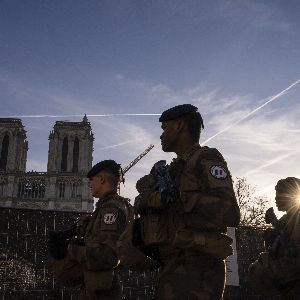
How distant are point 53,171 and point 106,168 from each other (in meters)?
80.2

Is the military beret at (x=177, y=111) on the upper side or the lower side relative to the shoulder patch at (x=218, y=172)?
upper

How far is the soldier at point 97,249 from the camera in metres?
3.79

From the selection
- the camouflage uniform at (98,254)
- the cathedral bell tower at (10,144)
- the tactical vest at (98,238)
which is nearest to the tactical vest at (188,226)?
the camouflage uniform at (98,254)

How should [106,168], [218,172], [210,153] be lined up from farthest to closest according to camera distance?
[106,168] < [210,153] < [218,172]

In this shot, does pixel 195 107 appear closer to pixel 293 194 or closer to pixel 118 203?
pixel 118 203

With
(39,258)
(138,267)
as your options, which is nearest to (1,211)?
(39,258)

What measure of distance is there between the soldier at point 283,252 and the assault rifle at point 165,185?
2588mm

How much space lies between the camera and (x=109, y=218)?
3.98 meters

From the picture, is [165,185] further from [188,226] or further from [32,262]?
[32,262]

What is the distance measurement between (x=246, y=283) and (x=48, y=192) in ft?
255

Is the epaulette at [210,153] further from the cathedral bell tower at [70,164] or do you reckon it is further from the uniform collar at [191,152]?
the cathedral bell tower at [70,164]

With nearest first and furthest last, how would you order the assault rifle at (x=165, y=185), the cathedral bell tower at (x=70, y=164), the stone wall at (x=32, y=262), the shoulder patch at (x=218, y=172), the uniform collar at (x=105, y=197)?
the assault rifle at (x=165, y=185) < the shoulder patch at (x=218, y=172) < the uniform collar at (x=105, y=197) < the stone wall at (x=32, y=262) < the cathedral bell tower at (x=70, y=164)

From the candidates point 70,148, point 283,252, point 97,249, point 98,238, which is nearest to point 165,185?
point 97,249

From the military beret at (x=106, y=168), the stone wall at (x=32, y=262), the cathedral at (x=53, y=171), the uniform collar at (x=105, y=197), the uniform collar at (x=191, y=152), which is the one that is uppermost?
the cathedral at (x=53, y=171)
